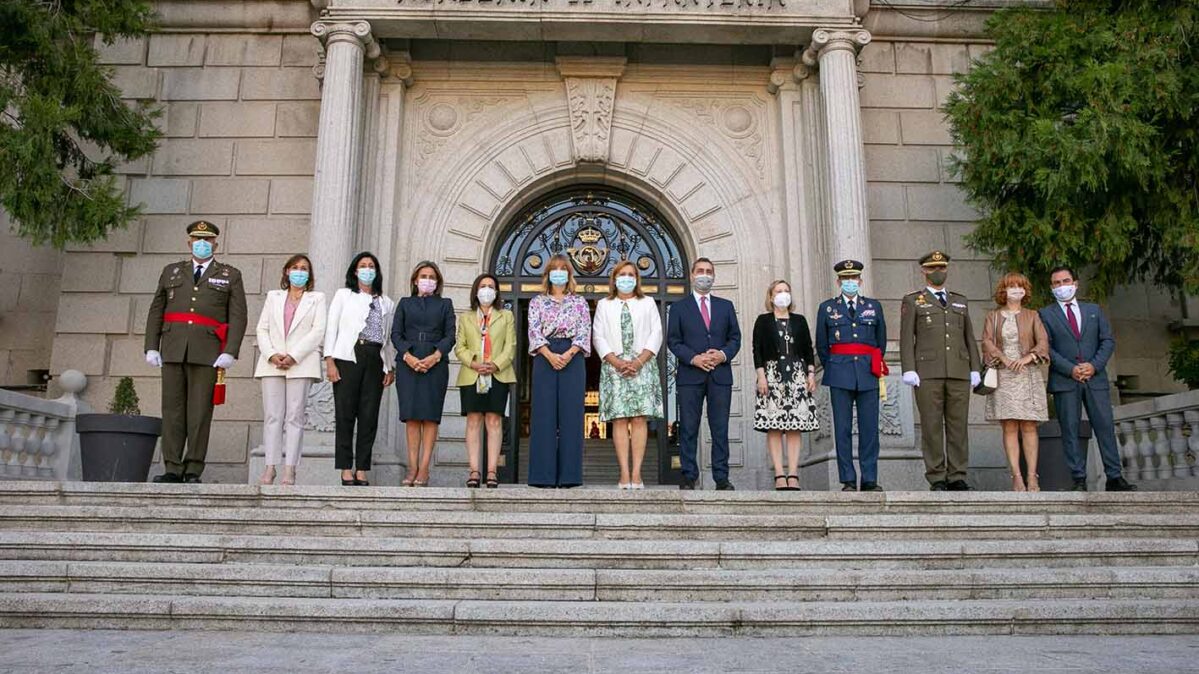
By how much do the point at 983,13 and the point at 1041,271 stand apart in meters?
3.93

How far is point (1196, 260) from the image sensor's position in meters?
8.44

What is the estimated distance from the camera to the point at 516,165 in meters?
11.4

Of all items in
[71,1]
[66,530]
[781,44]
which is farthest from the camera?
[781,44]

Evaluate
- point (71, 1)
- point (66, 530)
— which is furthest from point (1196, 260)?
point (71, 1)

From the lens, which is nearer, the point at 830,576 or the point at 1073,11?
the point at 830,576

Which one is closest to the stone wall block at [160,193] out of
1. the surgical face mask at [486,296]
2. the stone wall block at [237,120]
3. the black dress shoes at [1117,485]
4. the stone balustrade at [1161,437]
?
the stone wall block at [237,120]

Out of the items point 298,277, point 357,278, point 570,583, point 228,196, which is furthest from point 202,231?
point 570,583

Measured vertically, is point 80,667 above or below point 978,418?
below

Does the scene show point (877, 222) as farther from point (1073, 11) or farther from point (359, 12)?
point (359, 12)

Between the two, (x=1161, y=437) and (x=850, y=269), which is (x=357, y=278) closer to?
(x=850, y=269)

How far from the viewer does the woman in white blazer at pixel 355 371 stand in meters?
7.50

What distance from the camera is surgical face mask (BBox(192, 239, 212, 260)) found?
7680 millimetres

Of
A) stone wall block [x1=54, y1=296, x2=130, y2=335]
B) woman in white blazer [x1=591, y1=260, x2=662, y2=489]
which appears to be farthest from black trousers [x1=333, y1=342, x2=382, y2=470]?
stone wall block [x1=54, y1=296, x2=130, y2=335]

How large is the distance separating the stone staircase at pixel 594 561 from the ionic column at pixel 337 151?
3504 millimetres
